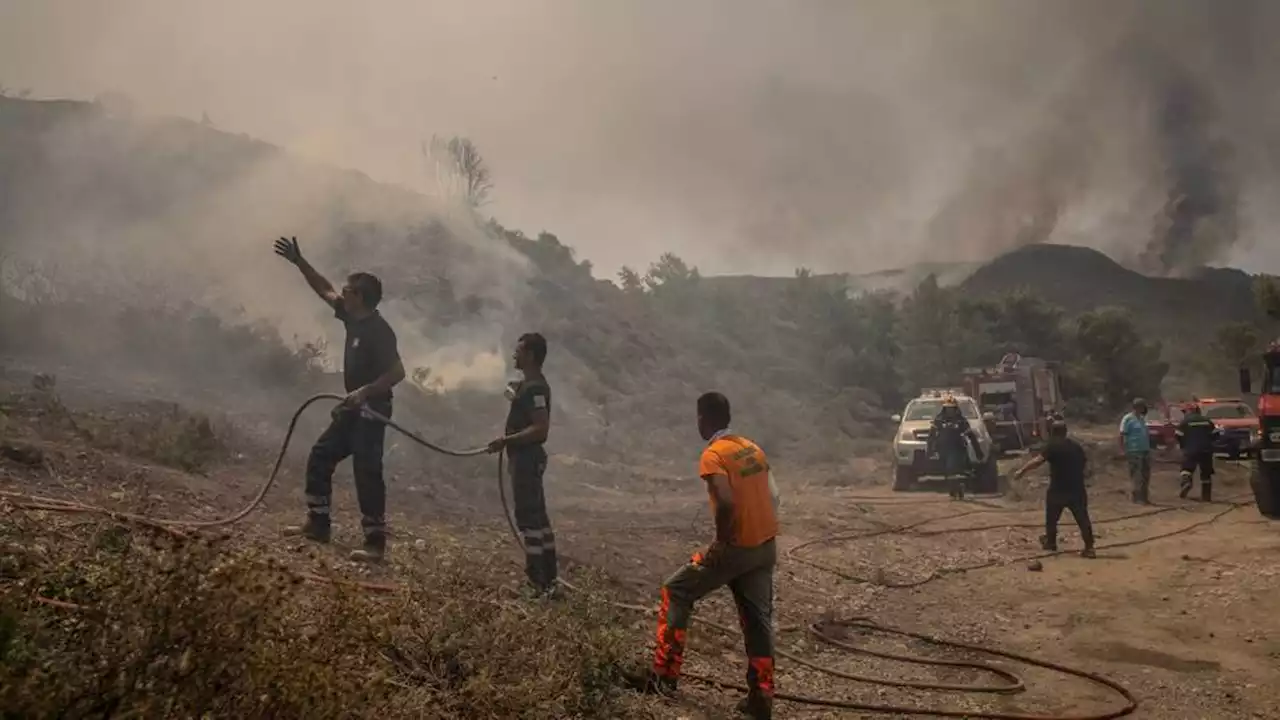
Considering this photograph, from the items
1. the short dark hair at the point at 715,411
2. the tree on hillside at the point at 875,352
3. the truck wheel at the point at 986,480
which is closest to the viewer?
the short dark hair at the point at 715,411

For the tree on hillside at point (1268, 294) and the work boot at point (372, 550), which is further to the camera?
the tree on hillside at point (1268, 294)

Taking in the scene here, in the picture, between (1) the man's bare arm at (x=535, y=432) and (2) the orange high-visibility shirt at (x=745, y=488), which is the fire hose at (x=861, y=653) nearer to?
(1) the man's bare arm at (x=535, y=432)

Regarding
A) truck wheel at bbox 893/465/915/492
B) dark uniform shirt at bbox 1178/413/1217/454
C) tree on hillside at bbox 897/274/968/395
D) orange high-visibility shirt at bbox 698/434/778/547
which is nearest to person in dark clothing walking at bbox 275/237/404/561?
orange high-visibility shirt at bbox 698/434/778/547

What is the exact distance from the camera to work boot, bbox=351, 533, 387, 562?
5273 mm

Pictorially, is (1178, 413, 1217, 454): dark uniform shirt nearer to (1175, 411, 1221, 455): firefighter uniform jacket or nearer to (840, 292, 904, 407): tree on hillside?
(1175, 411, 1221, 455): firefighter uniform jacket

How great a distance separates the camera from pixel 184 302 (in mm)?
16141

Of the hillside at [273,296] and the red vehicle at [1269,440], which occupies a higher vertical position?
the hillside at [273,296]

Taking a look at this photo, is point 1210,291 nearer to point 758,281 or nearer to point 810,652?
point 758,281

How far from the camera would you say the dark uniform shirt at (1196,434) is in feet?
44.4

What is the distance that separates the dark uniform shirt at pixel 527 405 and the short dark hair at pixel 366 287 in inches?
44.7

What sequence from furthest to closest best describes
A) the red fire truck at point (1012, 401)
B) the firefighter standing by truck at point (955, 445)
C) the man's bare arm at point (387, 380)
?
the red fire truck at point (1012, 401)
the firefighter standing by truck at point (955, 445)
the man's bare arm at point (387, 380)

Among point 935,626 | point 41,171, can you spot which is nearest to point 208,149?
point 41,171

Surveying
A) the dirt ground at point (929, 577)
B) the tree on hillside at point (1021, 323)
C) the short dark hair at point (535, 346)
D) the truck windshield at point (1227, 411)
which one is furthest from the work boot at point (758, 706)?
the tree on hillside at point (1021, 323)

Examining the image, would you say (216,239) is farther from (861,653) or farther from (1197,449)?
(1197,449)
